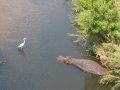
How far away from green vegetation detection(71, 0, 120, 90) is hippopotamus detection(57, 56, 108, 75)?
288mm

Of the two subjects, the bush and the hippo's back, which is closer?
the hippo's back

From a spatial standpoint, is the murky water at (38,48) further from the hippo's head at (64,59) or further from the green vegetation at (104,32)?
the green vegetation at (104,32)

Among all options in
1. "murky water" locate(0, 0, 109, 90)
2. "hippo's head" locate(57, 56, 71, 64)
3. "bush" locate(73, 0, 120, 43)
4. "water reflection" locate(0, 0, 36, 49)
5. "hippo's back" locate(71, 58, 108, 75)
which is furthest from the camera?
"water reflection" locate(0, 0, 36, 49)

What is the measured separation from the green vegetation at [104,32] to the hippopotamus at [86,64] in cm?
29

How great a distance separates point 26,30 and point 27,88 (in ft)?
17.0

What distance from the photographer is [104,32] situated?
17.5m

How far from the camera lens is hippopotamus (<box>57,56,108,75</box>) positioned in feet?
54.6

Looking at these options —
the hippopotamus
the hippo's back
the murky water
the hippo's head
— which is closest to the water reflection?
the murky water

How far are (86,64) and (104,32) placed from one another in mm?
1711

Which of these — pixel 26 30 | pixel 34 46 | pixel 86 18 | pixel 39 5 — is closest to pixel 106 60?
pixel 86 18

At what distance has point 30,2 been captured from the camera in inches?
920

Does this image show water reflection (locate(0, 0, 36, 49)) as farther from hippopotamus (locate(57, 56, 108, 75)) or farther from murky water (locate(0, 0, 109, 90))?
hippopotamus (locate(57, 56, 108, 75))

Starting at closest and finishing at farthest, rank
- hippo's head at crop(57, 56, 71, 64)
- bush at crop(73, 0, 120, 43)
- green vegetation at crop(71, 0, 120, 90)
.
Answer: green vegetation at crop(71, 0, 120, 90)
bush at crop(73, 0, 120, 43)
hippo's head at crop(57, 56, 71, 64)

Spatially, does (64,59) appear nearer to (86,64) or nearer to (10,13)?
(86,64)
